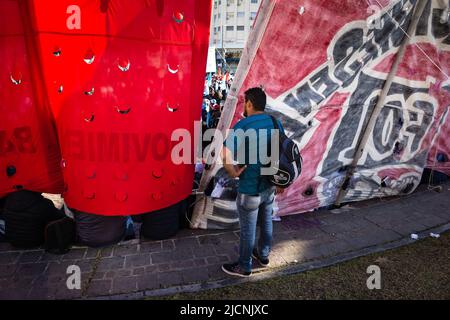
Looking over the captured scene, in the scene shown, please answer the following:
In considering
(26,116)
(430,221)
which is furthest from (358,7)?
(26,116)

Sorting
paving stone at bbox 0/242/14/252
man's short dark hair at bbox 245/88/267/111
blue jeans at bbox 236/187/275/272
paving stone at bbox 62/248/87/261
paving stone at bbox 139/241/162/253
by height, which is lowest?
paving stone at bbox 0/242/14/252

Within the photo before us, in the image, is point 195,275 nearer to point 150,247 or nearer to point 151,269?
point 151,269

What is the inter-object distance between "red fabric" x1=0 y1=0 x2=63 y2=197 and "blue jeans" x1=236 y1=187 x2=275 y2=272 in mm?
2746

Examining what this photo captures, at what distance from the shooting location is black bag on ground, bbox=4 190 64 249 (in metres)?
3.96

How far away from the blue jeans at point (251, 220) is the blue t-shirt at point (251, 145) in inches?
5.0

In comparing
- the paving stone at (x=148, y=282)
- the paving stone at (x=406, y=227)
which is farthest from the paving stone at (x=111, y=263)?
the paving stone at (x=406, y=227)

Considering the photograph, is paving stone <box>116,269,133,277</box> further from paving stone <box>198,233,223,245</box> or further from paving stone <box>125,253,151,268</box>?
paving stone <box>198,233,223,245</box>

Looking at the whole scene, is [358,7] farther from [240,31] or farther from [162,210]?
[240,31]

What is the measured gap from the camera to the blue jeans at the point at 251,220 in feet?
10.9

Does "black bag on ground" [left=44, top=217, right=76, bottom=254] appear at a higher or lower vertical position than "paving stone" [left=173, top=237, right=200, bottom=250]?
higher

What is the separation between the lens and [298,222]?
505 centimetres

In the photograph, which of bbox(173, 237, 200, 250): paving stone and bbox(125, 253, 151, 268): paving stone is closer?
bbox(125, 253, 151, 268): paving stone

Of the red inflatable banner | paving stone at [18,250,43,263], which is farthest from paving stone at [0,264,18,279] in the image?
the red inflatable banner
